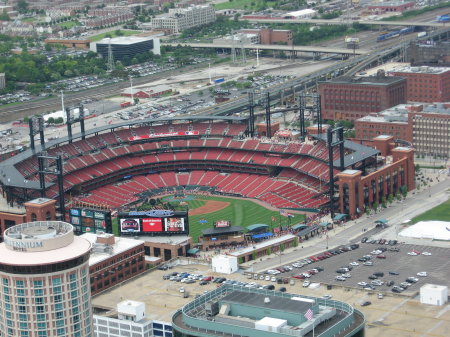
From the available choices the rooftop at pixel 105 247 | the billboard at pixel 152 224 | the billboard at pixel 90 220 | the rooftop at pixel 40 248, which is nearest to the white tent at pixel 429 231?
the billboard at pixel 152 224

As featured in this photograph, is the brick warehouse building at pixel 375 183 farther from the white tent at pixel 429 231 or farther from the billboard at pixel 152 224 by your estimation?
the billboard at pixel 152 224

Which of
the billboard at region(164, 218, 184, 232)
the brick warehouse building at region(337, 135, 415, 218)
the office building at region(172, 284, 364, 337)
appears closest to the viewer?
the office building at region(172, 284, 364, 337)

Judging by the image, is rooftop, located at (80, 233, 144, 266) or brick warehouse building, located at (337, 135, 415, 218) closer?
rooftop, located at (80, 233, 144, 266)

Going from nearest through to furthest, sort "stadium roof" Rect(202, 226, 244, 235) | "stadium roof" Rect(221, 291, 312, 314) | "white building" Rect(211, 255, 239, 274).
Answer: "stadium roof" Rect(221, 291, 312, 314) < "white building" Rect(211, 255, 239, 274) < "stadium roof" Rect(202, 226, 244, 235)

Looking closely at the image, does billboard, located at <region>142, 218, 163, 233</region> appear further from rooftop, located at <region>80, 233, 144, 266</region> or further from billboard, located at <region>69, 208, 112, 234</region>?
rooftop, located at <region>80, 233, 144, 266</region>

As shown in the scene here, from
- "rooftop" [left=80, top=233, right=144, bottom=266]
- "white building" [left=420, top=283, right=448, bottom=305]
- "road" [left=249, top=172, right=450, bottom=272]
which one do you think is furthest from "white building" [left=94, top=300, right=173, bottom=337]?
"road" [left=249, top=172, right=450, bottom=272]

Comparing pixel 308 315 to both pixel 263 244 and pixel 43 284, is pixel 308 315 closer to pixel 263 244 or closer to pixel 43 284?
pixel 43 284

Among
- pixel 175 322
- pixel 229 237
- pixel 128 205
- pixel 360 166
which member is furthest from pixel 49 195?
pixel 175 322
